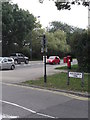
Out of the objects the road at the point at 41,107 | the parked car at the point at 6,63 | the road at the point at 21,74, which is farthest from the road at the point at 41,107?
the parked car at the point at 6,63

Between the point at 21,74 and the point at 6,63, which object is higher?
the point at 6,63

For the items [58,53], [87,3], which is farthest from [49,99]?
[58,53]

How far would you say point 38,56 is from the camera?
2366 inches

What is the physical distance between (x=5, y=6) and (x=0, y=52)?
28.7 feet

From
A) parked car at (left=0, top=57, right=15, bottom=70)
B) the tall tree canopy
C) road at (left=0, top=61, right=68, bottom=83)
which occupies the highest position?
the tall tree canopy

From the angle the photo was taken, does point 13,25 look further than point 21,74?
Yes

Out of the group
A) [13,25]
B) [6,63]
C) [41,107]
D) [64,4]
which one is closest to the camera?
[41,107]

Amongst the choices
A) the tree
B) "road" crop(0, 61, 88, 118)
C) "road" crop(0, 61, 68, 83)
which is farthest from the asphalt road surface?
the tree

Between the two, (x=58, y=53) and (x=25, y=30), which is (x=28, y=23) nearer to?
(x=25, y=30)

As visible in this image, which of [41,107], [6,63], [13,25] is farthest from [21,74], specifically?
[13,25]

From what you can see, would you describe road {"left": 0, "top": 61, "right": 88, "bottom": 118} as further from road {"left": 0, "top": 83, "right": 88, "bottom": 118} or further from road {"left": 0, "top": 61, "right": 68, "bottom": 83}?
road {"left": 0, "top": 61, "right": 68, "bottom": 83}

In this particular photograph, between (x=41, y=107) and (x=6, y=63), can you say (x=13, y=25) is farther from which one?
(x=41, y=107)

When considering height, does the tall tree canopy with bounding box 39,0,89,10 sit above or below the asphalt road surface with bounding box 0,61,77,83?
above

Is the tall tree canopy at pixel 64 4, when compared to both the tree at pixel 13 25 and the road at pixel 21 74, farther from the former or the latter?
the tree at pixel 13 25
